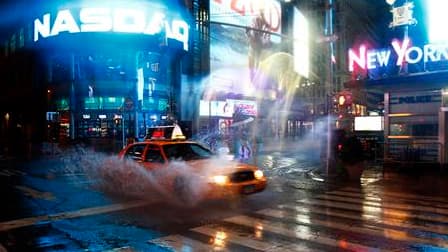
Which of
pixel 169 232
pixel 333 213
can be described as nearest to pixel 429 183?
pixel 333 213

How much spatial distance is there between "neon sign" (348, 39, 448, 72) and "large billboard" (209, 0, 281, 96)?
82.8 ft

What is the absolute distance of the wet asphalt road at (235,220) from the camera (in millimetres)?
7199

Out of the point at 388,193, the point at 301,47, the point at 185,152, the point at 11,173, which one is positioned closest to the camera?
the point at 185,152

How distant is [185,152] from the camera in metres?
11.8

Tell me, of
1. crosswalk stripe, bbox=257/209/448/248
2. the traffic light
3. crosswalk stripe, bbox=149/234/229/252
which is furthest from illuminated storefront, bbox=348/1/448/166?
crosswalk stripe, bbox=149/234/229/252

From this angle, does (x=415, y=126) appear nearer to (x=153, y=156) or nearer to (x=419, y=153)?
(x=419, y=153)

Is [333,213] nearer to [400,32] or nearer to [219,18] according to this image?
[400,32]

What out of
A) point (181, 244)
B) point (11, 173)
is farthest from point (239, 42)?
point (181, 244)

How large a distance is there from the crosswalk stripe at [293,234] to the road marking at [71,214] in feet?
9.04

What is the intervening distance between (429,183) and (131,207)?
31.4ft

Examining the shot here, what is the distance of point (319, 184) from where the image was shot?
48.0 ft

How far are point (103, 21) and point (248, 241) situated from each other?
29.6 metres

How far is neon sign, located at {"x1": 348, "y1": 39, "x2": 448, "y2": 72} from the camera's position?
1711 cm

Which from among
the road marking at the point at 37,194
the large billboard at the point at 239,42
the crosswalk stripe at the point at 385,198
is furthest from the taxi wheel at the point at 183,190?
the large billboard at the point at 239,42
